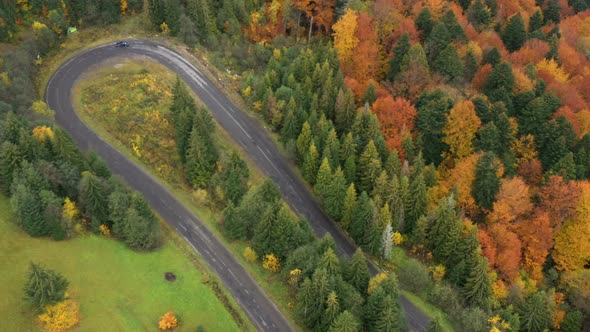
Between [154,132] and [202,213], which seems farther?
[154,132]

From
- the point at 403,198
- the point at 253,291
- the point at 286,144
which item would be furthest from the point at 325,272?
the point at 286,144

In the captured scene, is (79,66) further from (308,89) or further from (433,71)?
(433,71)

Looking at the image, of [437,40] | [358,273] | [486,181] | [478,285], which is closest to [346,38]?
[437,40]

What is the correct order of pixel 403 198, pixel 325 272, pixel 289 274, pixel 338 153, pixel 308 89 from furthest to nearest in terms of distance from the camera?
pixel 308 89
pixel 338 153
pixel 403 198
pixel 289 274
pixel 325 272

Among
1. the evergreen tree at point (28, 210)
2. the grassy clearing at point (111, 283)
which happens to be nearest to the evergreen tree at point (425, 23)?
the grassy clearing at point (111, 283)

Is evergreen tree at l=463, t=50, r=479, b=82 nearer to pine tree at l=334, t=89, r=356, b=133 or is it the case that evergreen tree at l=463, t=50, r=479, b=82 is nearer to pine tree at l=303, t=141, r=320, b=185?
pine tree at l=334, t=89, r=356, b=133

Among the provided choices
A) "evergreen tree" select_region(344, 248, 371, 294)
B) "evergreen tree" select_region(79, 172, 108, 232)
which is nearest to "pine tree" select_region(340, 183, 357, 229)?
"evergreen tree" select_region(344, 248, 371, 294)

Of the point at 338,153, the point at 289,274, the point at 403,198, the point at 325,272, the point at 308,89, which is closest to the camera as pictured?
the point at 325,272

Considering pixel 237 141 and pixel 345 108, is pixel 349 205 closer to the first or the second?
pixel 345 108
